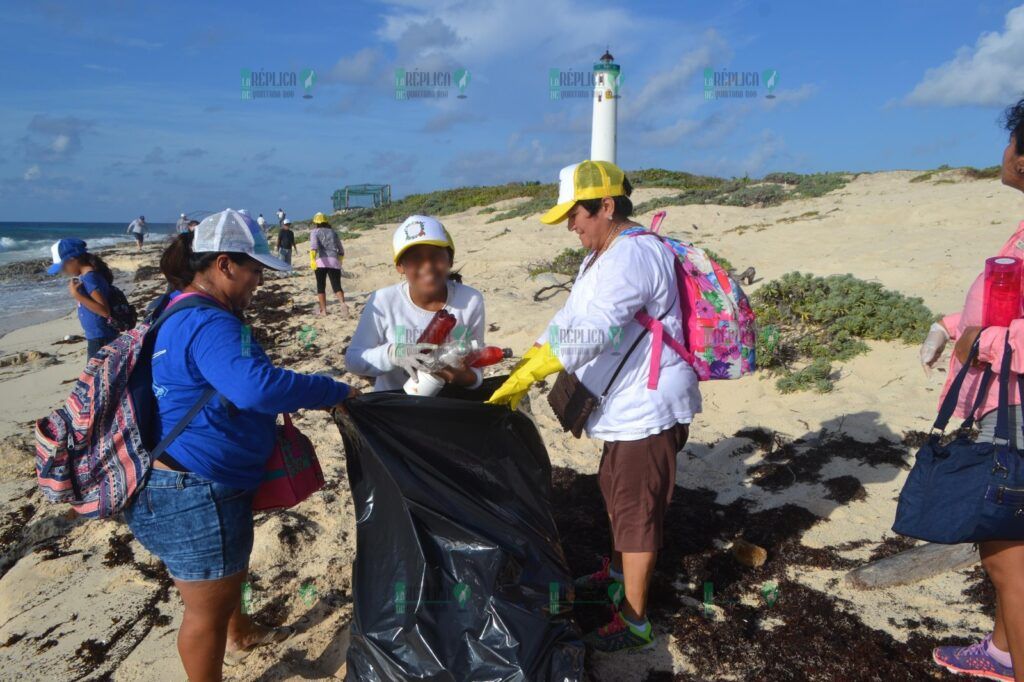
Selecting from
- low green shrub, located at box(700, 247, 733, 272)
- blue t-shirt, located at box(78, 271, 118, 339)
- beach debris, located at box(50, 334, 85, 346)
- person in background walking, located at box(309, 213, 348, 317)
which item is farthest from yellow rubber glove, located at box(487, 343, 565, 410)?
beach debris, located at box(50, 334, 85, 346)

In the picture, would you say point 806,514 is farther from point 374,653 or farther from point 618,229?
point 374,653

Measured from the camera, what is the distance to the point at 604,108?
2333 cm

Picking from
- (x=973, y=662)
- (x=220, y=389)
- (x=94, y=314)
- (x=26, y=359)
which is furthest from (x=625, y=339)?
(x=26, y=359)

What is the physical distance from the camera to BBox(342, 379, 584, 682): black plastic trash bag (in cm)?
187

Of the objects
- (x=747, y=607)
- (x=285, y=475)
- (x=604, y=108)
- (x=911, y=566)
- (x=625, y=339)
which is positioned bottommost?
(x=747, y=607)

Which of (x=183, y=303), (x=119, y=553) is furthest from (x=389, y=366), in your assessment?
(x=119, y=553)

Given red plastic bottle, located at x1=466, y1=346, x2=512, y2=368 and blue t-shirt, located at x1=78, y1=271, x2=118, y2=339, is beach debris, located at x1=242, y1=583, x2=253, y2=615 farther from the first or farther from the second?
blue t-shirt, located at x1=78, y1=271, x2=118, y2=339

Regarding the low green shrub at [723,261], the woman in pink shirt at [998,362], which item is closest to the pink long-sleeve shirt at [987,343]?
the woman in pink shirt at [998,362]

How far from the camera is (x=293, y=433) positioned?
7.16 ft

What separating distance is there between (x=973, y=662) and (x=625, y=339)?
1655 mm

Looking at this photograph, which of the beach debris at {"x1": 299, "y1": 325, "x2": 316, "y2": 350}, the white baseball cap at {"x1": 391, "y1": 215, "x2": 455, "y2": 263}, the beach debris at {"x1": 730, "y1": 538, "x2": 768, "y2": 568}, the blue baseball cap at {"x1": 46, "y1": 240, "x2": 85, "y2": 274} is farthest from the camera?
the blue baseball cap at {"x1": 46, "y1": 240, "x2": 85, "y2": 274}

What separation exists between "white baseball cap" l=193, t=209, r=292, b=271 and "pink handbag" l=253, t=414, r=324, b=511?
0.57 m

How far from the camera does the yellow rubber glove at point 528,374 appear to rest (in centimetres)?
202

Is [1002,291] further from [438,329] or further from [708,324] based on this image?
[438,329]
